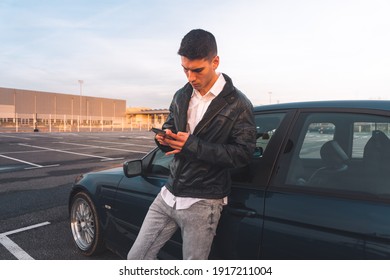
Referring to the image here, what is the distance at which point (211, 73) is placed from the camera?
1684 millimetres

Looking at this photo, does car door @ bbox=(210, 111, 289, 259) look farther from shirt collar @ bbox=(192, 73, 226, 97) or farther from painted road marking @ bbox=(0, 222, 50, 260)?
painted road marking @ bbox=(0, 222, 50, 260)

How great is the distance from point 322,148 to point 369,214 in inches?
31.3

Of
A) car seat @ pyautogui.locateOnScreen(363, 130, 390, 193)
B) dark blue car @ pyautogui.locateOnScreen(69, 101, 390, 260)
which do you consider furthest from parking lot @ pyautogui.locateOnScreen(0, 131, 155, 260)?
car seat @ pyautogui.locateOnScreen(363, 130, 390, 193)

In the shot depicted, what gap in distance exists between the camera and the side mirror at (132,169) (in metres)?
2.56

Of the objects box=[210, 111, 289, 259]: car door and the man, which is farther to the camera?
box=[210, 111, 289, 259]: car door

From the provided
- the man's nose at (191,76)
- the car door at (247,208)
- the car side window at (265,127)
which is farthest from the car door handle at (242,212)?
the man's nose at (191,76)

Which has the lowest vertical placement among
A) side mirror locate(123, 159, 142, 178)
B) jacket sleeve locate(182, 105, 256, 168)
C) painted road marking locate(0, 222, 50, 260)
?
painted road marking locate(0, 222, 50, 260)

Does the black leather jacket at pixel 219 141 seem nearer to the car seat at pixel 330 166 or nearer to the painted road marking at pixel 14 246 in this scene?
the car seat at pixel 330 166

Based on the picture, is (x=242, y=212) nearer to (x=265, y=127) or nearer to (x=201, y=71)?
(x=265, y=127)

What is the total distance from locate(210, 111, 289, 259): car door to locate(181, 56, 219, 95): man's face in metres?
0.63

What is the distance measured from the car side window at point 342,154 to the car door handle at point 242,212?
28 centimetres

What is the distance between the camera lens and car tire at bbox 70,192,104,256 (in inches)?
126

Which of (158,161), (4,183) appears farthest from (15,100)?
(158,161)
